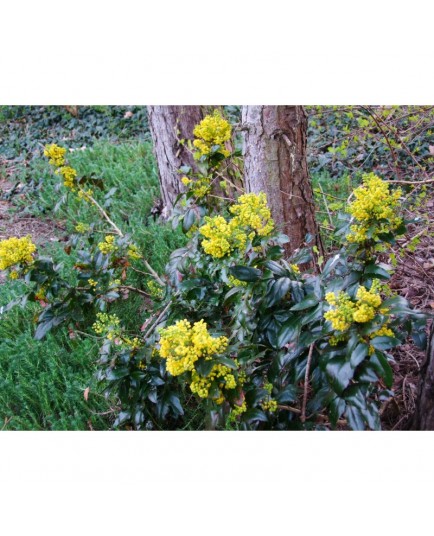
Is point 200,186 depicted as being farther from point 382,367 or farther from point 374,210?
point 382,367

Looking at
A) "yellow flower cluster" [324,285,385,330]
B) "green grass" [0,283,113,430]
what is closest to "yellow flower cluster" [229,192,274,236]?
"yellow flower cluster" [324,285,385,330]

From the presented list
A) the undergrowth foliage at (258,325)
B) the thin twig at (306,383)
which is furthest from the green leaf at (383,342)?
the thin twig at (306,383)

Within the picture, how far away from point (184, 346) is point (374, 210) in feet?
2.14

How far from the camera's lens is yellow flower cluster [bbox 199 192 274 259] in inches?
58.9

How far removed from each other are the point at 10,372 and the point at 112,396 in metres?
0.53

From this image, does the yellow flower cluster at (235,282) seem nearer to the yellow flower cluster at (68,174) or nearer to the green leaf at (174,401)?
the green leaf at (174,401)

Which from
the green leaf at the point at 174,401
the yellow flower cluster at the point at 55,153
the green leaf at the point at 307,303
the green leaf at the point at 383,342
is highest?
the yellow flower cluster at the point at 55,153

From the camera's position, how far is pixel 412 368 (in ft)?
6.85

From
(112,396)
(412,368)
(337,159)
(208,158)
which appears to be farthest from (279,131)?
(337,159)

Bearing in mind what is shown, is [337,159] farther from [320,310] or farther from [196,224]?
[320,310]

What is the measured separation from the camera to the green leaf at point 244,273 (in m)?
1.52

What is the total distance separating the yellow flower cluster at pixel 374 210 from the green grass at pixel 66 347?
1215 mm

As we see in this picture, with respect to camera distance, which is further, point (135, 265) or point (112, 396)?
point (135, 265)

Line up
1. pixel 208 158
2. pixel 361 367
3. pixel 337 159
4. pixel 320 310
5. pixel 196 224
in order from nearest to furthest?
pixel 361 367 → pixel 320 310 → pixel 208 158 → pixel 196 224 → pixel 337 159
